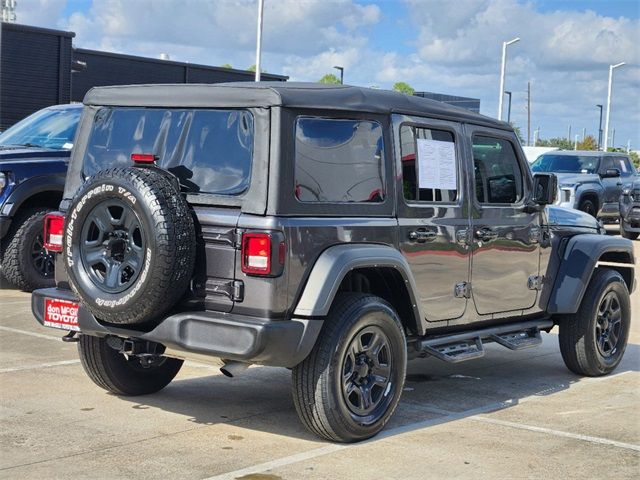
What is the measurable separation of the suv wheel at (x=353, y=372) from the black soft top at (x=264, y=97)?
109cm

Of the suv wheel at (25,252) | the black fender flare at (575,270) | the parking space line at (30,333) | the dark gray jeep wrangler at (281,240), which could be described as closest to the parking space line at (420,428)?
the dark gray jeep wrangler at (281,240)

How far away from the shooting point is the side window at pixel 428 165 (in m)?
6.40

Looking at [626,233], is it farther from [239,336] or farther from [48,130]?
[239,336]

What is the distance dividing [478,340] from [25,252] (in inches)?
222

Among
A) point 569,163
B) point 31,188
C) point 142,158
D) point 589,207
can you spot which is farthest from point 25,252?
point 569,163

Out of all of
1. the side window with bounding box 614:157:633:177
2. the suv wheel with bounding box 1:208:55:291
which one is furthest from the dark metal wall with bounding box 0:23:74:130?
the suv wheel with bounding box 1:208:55:291

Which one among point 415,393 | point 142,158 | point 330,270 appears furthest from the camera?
point 415,393

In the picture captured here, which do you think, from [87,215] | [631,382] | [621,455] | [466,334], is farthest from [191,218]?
[631,382]

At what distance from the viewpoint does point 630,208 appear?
21484 mm

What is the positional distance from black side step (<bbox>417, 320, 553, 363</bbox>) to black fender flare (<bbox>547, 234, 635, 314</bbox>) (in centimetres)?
20

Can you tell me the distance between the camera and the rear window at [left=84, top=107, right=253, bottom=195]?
18.7 ft

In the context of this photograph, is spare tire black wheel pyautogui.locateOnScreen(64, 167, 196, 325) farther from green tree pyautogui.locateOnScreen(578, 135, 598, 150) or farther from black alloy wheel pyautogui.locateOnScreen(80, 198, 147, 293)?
green tree pyautogui.locateOnScreen(578, 135, 598, 150)

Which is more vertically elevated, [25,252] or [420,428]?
[25,252]

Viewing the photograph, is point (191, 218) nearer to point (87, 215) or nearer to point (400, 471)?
point (87, 215)
